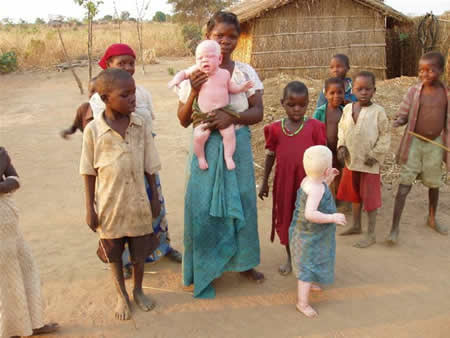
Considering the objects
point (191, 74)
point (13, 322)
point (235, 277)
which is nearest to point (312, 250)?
point (235, 277)

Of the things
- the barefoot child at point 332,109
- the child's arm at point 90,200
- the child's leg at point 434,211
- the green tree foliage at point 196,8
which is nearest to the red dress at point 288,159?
the barefoot child at point 332,109

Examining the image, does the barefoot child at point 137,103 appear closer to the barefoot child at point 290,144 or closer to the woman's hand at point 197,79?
the woman's hand at point 197,79

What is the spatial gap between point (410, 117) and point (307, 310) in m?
1.96

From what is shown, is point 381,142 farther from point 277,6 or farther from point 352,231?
point 277,6

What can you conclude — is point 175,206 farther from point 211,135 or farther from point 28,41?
point 28,41

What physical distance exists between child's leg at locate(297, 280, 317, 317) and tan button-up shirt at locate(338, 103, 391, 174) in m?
1.35

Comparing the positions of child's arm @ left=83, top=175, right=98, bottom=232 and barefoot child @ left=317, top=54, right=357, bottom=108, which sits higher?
barefoot child @ left=317, top=54, right=357, bottom=108

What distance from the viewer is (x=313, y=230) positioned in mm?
2609

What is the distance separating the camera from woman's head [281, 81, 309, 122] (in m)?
2.85

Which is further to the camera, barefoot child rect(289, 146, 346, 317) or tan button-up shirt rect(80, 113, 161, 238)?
barefoot child rect(289, 146, 346, 317)

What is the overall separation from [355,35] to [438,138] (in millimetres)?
8856

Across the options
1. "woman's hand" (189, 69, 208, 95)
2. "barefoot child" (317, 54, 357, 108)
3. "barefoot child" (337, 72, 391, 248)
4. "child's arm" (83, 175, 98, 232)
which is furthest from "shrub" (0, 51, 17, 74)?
"woman's hand" (189, 69, 208, 95)

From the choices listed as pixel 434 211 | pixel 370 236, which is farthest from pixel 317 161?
pixel 434 211

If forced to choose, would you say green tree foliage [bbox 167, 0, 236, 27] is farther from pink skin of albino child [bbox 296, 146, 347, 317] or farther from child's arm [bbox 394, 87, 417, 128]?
pink skin of albino child [bbox 296, 146, 347, 317]
